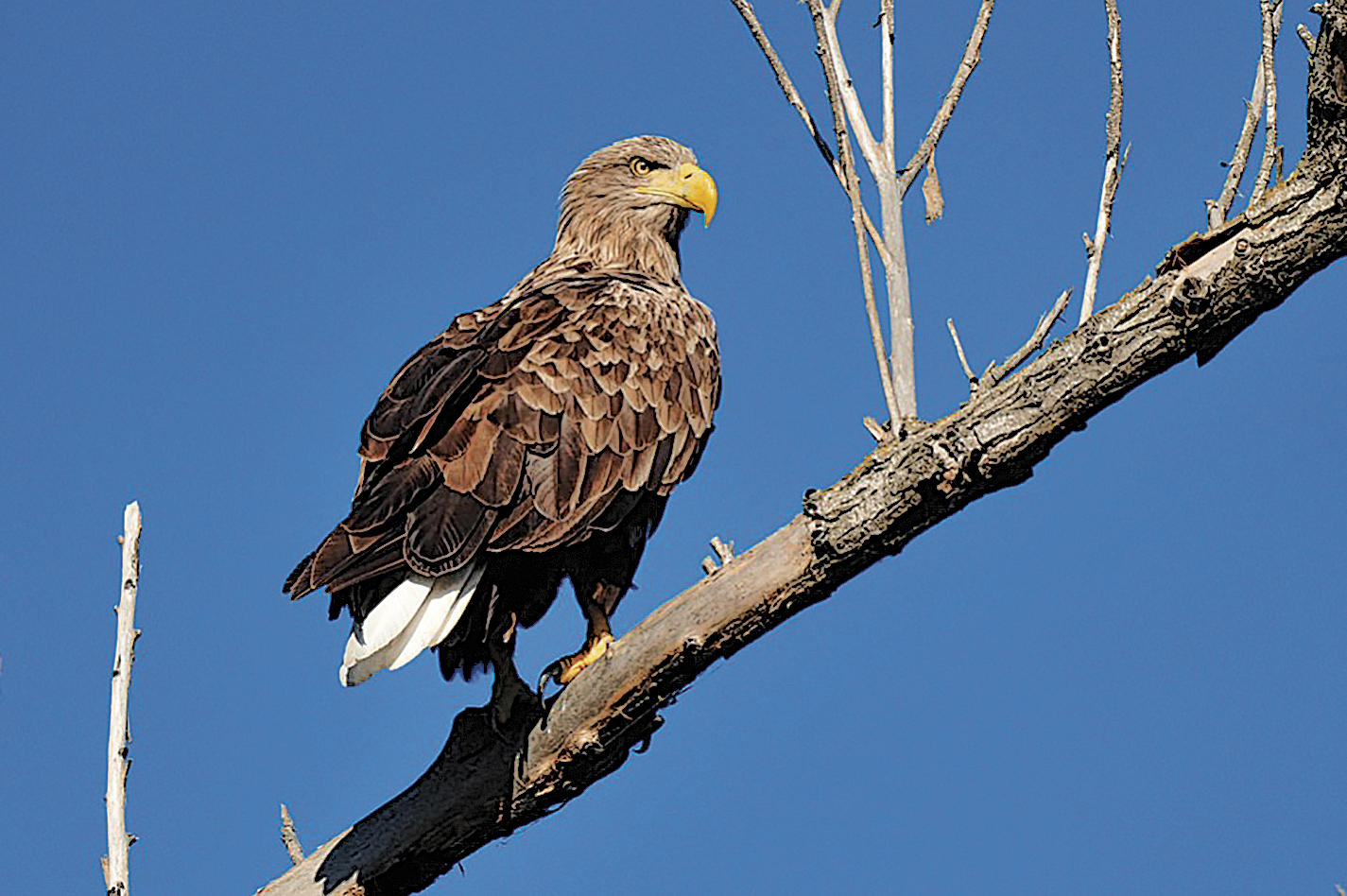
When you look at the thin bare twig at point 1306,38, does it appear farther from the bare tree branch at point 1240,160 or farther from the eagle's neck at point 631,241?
the eagle's neck at point 631,241

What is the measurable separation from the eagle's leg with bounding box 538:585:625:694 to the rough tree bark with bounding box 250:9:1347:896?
1.58ft

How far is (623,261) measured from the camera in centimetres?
584

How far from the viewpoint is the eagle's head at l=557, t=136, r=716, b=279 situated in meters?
5.89

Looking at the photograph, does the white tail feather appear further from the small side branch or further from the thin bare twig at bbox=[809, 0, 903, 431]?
the small side branch

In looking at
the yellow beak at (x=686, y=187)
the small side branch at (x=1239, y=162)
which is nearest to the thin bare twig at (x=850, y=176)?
the small side branch at (x=1239, y=162)

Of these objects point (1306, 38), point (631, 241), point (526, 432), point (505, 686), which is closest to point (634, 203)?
point (631, 241)

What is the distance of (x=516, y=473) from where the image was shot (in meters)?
4.15

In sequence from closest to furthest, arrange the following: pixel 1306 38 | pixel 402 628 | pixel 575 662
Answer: pixel 1306 38, pixel 402 628, pixel 575 662

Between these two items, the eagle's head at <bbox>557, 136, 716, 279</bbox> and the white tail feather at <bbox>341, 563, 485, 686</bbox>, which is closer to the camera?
the white tail feather at <bbox>341, 563, 485, 686</bbox>

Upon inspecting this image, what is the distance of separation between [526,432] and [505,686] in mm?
698

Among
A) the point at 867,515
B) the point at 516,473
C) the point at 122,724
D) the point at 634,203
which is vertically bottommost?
the point at 867,515

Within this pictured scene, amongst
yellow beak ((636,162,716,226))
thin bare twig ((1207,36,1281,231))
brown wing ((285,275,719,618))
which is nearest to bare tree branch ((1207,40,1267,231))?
thin bare twig ((1207,36,1281,231))

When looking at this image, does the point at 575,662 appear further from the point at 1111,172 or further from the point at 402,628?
the point at 1111,172

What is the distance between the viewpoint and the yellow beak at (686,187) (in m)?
5.85
